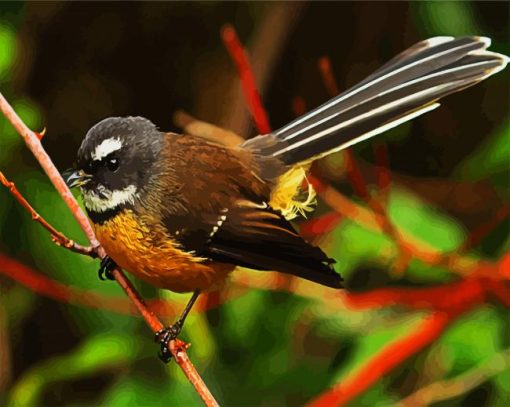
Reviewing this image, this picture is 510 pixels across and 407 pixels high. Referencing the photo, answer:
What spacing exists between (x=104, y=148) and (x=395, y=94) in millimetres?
305

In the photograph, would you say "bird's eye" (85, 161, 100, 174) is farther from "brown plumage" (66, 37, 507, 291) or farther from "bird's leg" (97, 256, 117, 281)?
"bird's leg" (97, 256, 117, 281)

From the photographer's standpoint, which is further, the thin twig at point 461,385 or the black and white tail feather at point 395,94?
the thin twig at point 461,385

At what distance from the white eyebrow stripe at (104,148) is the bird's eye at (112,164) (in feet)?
0.04

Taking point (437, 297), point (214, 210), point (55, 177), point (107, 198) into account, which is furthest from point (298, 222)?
point (55, 177)

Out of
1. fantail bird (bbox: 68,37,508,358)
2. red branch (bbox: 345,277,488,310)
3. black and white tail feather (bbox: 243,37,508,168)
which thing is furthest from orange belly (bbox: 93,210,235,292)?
red branch (bbox: 345,277,488,310)

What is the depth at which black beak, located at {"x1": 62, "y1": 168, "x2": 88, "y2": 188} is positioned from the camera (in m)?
0.99

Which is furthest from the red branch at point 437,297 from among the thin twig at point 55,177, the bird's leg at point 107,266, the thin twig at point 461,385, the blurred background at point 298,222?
the thin twig at point 55,177

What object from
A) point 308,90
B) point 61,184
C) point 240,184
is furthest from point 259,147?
point 308,90

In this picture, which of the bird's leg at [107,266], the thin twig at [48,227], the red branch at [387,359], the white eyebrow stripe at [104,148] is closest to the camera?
the thin twig at [48,227]

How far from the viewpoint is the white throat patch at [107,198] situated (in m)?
1.03

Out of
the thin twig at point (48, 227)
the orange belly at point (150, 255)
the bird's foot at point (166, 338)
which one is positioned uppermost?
the thin twig at point (48, 227)

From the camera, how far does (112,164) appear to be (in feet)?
3.34

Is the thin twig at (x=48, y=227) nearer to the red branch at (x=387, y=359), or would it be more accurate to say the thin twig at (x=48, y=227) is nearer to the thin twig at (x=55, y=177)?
the thin twig at (x=55, y=177)

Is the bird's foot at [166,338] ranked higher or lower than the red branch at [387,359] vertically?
higher
